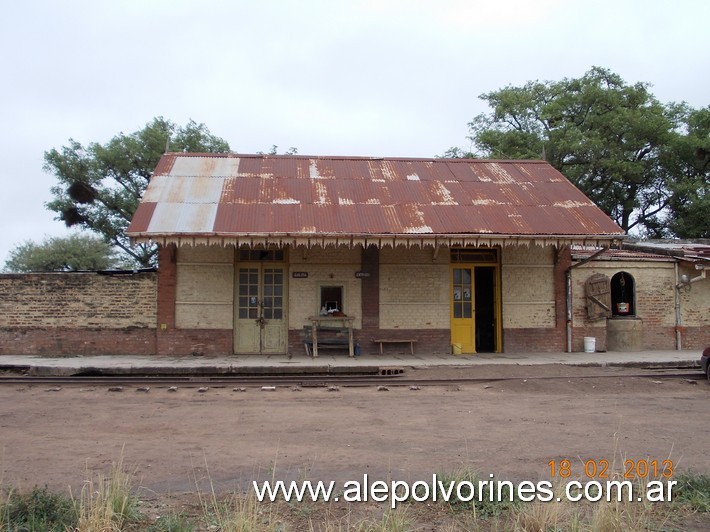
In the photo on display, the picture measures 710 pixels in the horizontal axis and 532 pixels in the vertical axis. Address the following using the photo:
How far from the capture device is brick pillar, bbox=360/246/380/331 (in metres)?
15.6

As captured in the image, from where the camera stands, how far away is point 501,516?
470cm

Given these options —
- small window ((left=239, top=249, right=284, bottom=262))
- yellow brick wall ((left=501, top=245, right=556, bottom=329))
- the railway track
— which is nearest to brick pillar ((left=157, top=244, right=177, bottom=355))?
small window ((left=239, top=249, right=284, bottom=262))

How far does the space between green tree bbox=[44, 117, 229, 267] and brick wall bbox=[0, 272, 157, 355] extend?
1422cm

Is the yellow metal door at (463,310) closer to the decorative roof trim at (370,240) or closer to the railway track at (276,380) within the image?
the decorative roof trim at (370,240)

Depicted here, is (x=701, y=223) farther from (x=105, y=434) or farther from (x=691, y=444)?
(x=105, y=434)

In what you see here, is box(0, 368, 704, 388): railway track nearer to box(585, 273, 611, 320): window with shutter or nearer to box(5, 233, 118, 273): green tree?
box(585, 273, 611, 320): window with shutter

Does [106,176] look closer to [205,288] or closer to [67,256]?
[67,256]

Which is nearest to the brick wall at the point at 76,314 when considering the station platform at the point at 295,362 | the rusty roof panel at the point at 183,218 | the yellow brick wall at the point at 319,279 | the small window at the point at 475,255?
the station platform at the point at 295,362

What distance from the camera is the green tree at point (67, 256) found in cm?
3547

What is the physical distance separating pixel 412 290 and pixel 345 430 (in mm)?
8157

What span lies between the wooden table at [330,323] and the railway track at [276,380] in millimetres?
1868

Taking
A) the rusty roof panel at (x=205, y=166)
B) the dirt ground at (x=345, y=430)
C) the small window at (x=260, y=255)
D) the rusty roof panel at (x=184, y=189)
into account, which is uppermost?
the rusty roof panel at (x=205, y=166)

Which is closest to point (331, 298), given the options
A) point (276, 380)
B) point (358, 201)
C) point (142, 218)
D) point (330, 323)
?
point (330, 323)

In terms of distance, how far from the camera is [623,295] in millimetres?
17047
